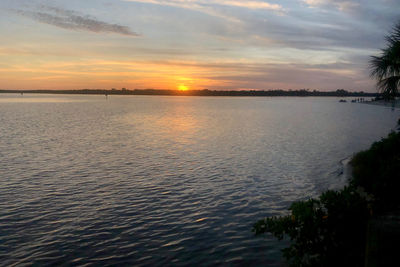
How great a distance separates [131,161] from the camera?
28562 millimetres

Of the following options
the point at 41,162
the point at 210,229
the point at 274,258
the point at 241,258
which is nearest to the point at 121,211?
the point at 210,229

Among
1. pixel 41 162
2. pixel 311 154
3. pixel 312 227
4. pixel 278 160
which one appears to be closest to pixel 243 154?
pixel 278 160

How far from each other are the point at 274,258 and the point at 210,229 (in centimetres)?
341

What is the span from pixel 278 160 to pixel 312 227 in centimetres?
2254

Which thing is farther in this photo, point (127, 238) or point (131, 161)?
point (131, 161)

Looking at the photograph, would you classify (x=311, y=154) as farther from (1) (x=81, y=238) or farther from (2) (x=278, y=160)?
(1) (x=81, y=238)

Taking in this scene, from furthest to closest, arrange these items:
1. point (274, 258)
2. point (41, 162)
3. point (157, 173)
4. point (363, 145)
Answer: point (363, 145) → point (41, 162) → point (157, 173) → point (274, 258)

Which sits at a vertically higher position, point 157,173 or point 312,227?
point 312,227

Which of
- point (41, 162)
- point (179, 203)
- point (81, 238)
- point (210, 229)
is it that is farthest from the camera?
point (41, 162)

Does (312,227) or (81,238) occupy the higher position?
(312,227)

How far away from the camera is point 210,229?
47.2 feet

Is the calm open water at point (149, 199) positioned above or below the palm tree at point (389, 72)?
below

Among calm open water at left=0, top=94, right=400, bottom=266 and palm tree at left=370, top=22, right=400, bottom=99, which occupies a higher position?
palm tree at left=370, top=22, right=400, bottom=99

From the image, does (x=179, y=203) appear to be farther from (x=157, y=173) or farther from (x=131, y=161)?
(x=131, y=161)
